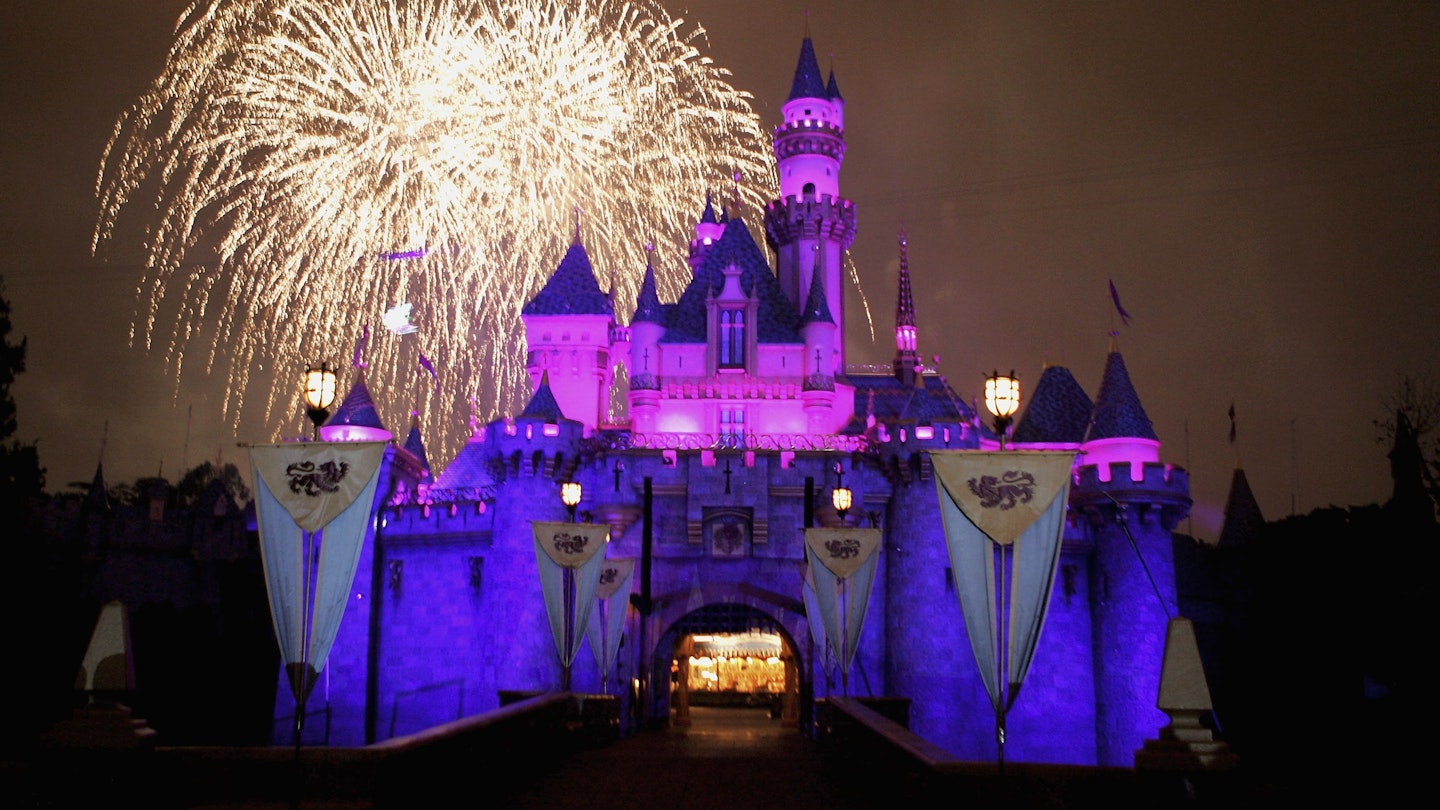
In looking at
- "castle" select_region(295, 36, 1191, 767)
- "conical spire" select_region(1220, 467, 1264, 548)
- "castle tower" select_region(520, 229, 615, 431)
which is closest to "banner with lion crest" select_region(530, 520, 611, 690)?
"castle" select_region(295, 36, 1191, 767)

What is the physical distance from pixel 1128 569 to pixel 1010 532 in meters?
26.9

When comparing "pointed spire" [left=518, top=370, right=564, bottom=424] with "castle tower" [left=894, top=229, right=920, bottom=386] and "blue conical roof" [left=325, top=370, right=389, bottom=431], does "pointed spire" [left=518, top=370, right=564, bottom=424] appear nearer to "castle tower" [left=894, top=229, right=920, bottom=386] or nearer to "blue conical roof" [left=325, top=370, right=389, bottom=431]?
"blue conical roof" [left=325, top=370, right=389, bottom=431]

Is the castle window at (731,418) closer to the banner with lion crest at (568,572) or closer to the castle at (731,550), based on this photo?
the castle at (731,550)

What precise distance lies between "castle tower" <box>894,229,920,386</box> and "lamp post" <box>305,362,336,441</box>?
42050 millimetres

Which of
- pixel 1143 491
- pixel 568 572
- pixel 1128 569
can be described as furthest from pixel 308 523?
pixel 1143 491

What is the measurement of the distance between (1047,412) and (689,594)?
16973mm

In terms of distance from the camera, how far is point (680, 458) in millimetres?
42594

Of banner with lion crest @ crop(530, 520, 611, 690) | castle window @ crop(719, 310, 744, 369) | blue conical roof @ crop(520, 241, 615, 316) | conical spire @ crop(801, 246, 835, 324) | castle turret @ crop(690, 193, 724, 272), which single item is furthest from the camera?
castle turret @ crop(690, 193, 724, 272)

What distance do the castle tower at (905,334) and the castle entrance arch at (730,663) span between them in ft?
44.6

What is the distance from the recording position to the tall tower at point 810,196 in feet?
176

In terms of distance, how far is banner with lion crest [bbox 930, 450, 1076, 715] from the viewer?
54.1ft

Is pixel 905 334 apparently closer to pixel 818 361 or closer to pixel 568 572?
pixel 818 361

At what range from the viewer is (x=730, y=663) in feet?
179

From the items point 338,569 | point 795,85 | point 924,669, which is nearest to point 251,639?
point 924,669
